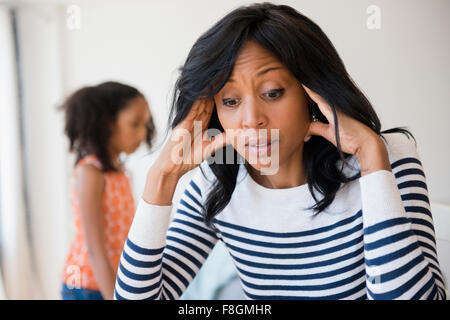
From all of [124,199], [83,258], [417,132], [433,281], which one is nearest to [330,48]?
[417,132]

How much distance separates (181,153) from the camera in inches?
24.4

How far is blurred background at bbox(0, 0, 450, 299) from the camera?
64 centimetres

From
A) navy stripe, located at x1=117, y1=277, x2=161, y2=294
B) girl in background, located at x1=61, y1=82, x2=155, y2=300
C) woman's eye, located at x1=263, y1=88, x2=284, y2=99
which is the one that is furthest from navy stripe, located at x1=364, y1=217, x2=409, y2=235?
girl in background, located at x1=61, y1=82, x2=155, y2=300

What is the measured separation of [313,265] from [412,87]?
12.8 inches

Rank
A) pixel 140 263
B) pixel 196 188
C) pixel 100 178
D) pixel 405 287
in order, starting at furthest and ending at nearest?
pixel 100 178, pixel 196 188, pixel 140 263, pixel 405 287

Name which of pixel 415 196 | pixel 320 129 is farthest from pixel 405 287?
pixel 320 129

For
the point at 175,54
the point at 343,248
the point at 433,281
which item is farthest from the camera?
the point at 175,54

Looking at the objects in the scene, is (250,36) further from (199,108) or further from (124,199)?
(124,199)

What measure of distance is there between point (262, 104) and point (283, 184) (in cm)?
16

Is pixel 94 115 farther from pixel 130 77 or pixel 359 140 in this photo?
pixel 359 140

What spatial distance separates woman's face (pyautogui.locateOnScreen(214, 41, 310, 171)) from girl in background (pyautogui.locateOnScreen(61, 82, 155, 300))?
0.27 metres

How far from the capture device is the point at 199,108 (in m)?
0.62

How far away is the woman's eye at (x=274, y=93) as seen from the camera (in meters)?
0.56
